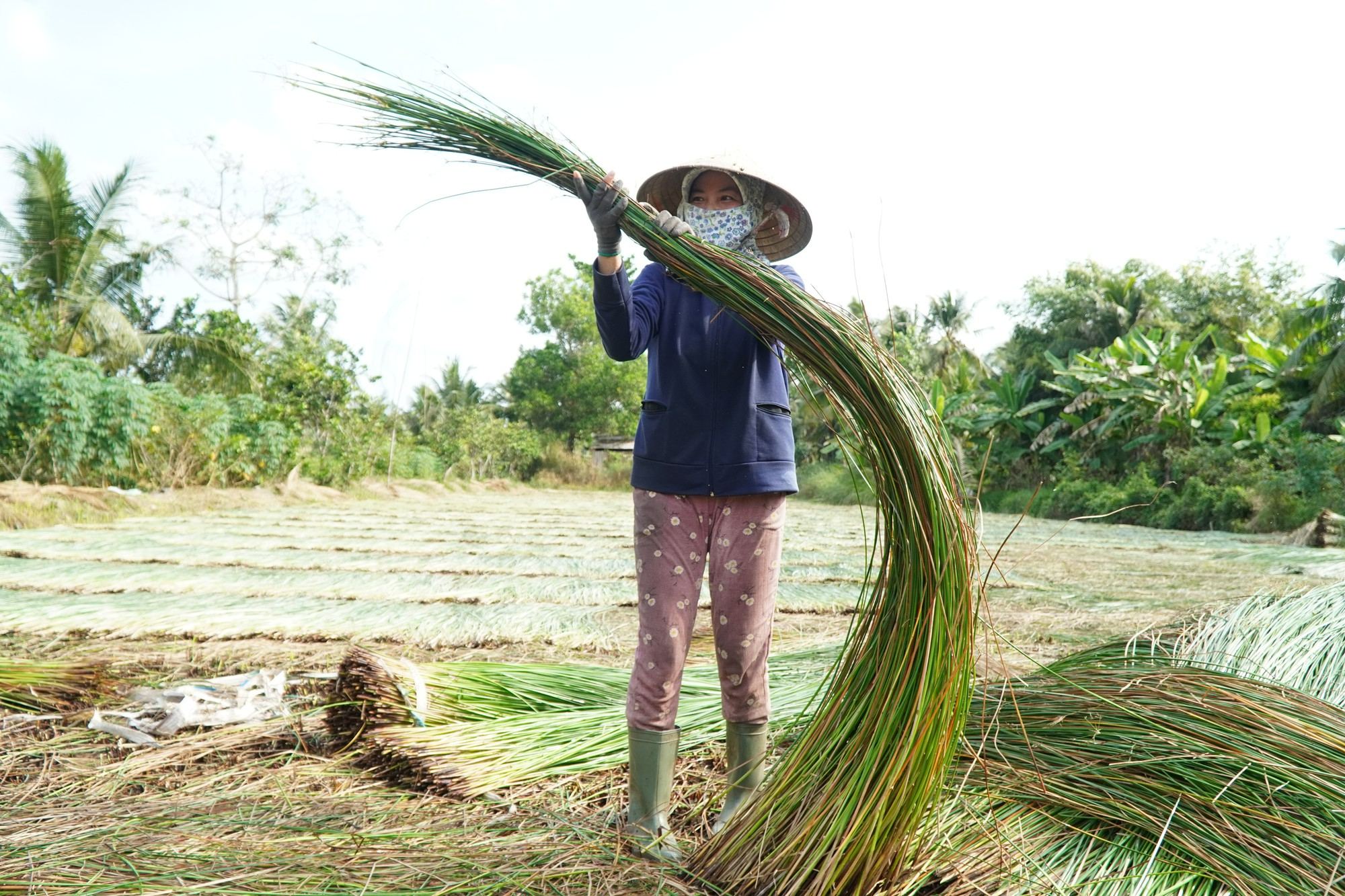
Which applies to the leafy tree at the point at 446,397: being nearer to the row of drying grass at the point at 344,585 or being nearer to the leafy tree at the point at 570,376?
the leafy tree at the point at 570,376

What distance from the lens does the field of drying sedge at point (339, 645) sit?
1.43m

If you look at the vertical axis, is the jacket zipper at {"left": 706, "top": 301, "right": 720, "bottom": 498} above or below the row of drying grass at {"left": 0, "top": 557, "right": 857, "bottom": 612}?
above

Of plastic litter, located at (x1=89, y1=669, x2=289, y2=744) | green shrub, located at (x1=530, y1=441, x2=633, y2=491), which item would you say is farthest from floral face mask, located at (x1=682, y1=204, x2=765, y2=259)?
green shrub, located at (x1=530, y1=441, x2=633, y2=491)

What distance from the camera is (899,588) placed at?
Result: 4.62 ft

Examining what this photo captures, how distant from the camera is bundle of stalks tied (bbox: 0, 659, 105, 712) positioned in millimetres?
2363

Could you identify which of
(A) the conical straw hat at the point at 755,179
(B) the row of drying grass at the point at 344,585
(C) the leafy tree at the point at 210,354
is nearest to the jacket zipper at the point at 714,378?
(A) the conical straw hat at the point at 755,179

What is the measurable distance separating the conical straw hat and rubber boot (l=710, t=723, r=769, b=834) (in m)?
1.02

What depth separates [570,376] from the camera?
25.5m

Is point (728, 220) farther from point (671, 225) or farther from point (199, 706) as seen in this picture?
point (199, 706)

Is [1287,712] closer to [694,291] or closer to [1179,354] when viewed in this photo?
[694,291]

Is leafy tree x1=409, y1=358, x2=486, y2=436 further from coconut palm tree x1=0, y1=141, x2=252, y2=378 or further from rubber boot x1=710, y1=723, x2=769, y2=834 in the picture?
rubber boot x1=710, y1=723, x2=769, y2=834

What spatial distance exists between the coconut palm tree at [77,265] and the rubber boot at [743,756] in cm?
1329

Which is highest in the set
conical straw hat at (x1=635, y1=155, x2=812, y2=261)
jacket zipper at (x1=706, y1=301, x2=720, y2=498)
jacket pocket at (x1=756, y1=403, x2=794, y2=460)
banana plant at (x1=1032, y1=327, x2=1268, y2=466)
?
banana plant at (x1=1032, y1=327, x2=1268, y2=466)

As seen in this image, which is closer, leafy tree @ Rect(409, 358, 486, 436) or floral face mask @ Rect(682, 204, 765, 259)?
floral face mask @ Rect(682, 204, 765, 259)
